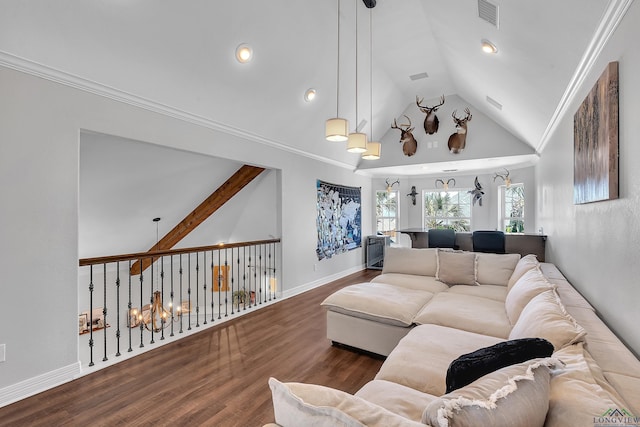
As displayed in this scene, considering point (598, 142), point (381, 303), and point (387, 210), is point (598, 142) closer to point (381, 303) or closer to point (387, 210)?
point (381, 303)

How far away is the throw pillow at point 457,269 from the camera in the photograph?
12.1ft

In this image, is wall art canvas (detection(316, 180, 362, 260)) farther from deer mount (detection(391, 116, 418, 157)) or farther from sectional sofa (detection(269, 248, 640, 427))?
sectional sofa (detection(269, 248, 640, 427))

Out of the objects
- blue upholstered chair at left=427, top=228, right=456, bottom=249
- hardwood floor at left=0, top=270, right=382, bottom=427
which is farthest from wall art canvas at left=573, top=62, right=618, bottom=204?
blue upholstered chair at left=427, top=228, right=456, bottom=249

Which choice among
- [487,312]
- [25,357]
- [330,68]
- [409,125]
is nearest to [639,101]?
[487,312]

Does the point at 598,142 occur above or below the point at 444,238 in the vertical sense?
above

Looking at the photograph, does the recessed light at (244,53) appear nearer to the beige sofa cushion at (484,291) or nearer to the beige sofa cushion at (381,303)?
the beige sofa cushion at (381,303)

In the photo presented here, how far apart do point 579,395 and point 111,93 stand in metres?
3.74

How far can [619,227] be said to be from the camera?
169cm

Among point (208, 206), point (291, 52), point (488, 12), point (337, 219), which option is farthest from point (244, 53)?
point (337, 219)

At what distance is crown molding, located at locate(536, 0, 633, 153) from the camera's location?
156 centimetres

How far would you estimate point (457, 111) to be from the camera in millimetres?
6184

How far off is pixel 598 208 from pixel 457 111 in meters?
4.73

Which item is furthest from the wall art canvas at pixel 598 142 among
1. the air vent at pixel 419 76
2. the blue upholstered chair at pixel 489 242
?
the air vent at pixel 419 76

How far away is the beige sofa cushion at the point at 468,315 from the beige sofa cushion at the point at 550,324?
469 millimetres
